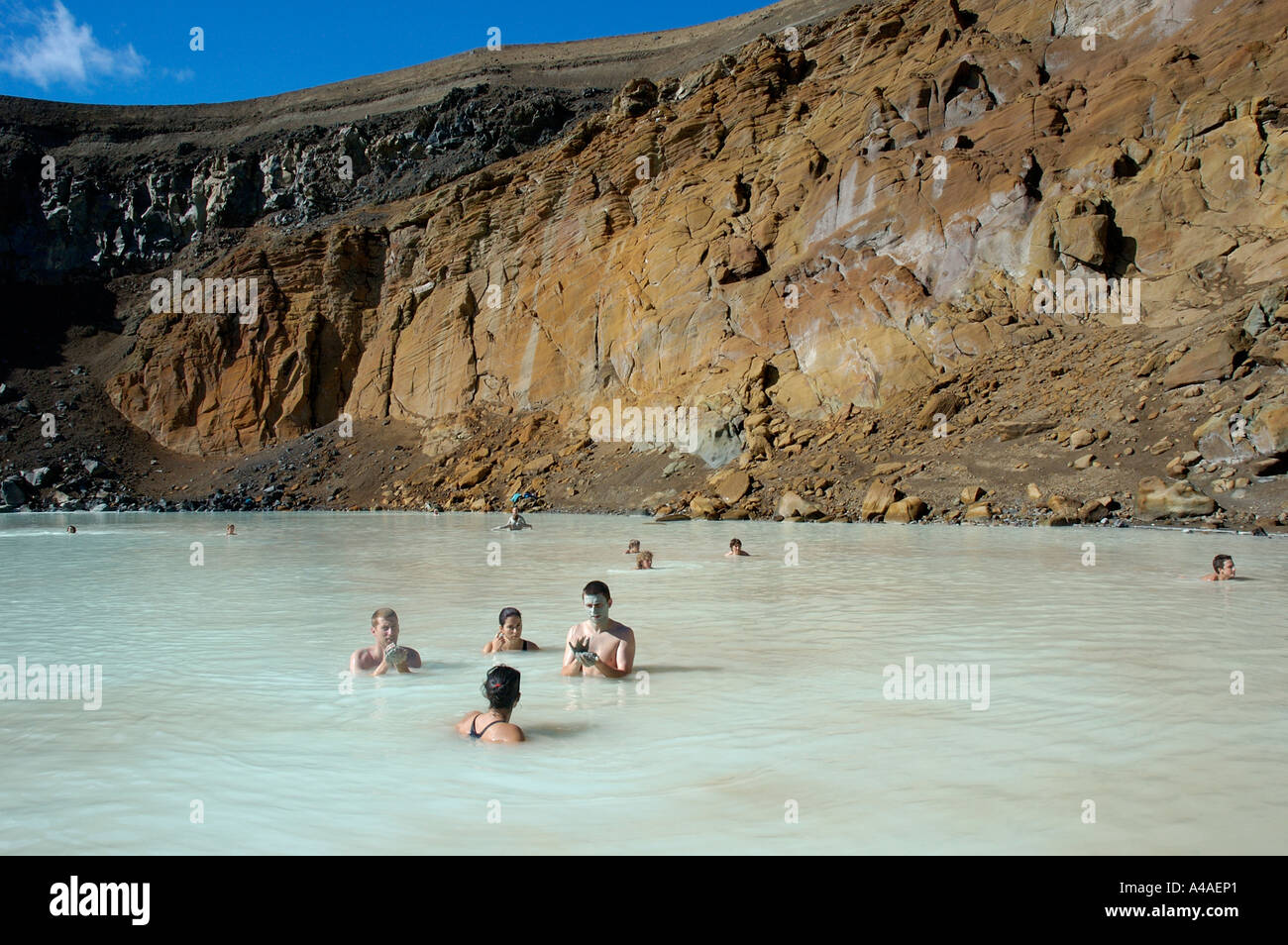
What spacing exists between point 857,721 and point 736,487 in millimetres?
22907

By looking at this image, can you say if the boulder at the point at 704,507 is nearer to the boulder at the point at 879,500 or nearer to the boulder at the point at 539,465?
the boulder at the point at 879,500

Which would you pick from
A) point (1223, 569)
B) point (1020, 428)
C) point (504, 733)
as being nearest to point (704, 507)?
point (1020, 428)

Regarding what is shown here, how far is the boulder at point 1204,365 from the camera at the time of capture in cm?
2134

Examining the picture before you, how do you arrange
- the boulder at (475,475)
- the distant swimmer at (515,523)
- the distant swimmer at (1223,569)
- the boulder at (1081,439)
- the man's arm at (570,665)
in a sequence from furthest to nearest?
the boulder at (475,475)
the distant swimmer at (515,523)
the boulder at (1081,439)
the distant swimmer at (1223,569)
the man's arm at (570,665)

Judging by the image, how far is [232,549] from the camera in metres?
19.2

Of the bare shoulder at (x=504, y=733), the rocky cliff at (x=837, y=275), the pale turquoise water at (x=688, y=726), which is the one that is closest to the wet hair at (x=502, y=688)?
the bare shoulder at (x=504, y=733)

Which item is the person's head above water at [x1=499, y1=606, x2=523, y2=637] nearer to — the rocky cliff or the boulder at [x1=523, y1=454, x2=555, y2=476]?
the rocky cliff

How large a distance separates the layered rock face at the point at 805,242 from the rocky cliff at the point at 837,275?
0.39 feet

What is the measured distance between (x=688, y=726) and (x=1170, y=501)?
18345 mm

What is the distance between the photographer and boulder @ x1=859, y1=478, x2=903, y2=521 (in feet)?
78.8
